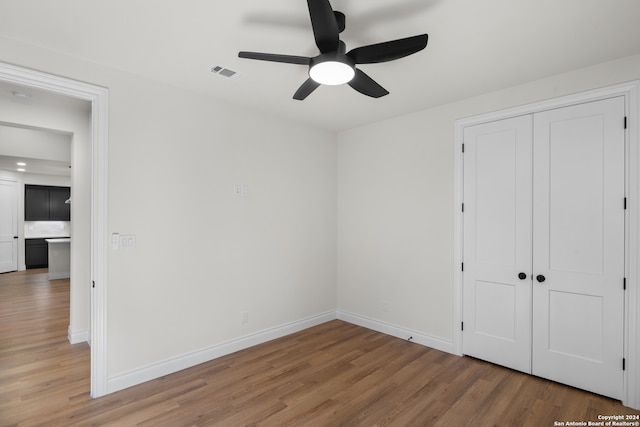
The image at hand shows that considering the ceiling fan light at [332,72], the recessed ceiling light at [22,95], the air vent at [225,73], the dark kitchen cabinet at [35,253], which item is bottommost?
the dark kitchen cabinet at [35,253]

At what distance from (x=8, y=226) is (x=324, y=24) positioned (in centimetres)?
1043

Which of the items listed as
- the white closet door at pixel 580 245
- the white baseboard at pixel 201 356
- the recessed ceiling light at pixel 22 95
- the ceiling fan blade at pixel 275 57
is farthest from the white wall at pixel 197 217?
the white closet door at pixel 580 245

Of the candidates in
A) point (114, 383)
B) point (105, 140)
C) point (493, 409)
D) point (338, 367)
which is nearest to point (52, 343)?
point (114, 383)

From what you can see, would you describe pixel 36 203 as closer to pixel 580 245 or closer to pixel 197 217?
pixel 197 217

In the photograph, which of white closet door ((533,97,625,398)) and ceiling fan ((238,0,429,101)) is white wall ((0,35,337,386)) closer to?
ceiling fan ((238,0,429,101))

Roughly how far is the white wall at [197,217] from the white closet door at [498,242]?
1.99 m

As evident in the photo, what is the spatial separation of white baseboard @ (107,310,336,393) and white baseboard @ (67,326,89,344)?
1.54 metres

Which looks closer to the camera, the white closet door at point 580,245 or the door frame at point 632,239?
the door frame at point 632,239

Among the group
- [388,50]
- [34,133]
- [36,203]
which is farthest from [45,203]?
[388,50]

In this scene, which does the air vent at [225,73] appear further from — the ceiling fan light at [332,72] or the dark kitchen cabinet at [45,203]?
the dark kitchen cabinet at [45,203]

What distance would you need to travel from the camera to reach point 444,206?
11.6 ft

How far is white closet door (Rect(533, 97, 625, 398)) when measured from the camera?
8.38 ft

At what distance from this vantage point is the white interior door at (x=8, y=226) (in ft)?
26.2

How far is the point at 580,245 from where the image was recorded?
271 centimetres
